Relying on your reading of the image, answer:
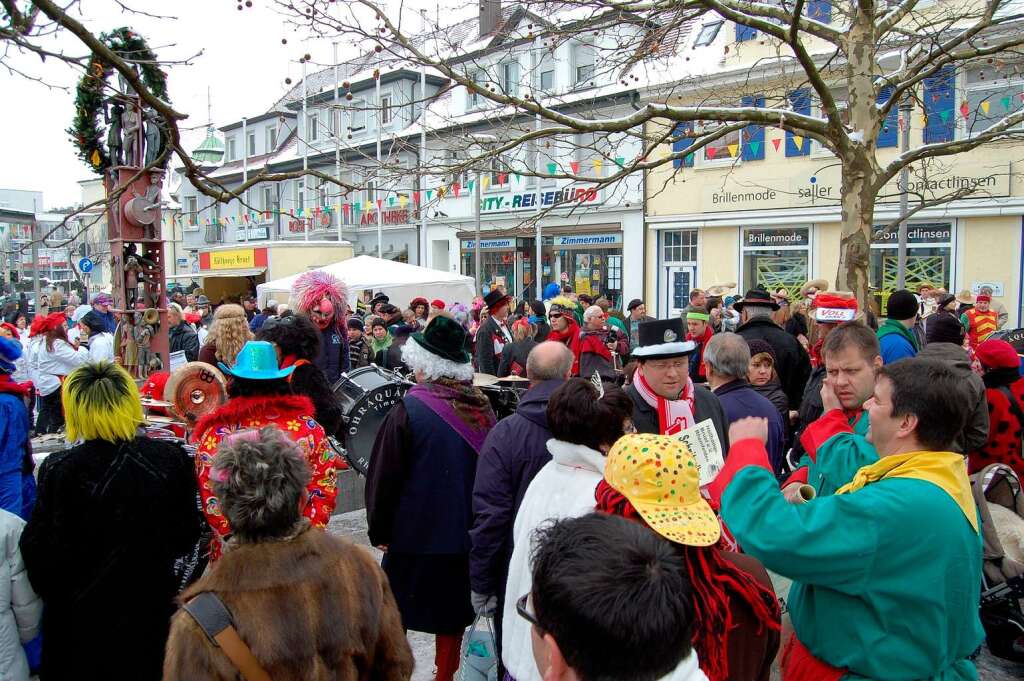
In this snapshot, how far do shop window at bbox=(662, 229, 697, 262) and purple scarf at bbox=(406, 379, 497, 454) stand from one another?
761 inches

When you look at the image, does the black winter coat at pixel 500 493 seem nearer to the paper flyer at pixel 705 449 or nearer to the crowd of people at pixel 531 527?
the crowd of people at pixel 531 527

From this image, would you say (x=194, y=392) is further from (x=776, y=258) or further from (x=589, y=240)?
(x=589, y=240)

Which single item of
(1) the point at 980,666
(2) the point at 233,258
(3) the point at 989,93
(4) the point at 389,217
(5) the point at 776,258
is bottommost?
(1) the point at 980,666

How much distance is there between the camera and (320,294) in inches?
297

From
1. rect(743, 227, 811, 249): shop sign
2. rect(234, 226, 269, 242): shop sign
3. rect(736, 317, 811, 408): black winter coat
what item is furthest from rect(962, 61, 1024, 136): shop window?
rect(234, 226, 269, 242): shop sign

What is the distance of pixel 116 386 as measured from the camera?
2.96 m

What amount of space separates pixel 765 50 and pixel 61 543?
791 inches

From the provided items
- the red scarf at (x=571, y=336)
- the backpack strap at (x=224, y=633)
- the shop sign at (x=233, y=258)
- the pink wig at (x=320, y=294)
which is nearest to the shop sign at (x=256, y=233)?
the shop sign at (x=233, y=258)

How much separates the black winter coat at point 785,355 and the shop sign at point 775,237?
14314 mm

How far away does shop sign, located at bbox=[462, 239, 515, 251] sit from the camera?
26781 millimetres

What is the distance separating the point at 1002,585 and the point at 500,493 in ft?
8.84

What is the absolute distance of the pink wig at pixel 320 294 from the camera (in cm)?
749

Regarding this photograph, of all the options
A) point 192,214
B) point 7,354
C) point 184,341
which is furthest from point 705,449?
point 184,341

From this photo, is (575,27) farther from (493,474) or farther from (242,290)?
(242,290)
